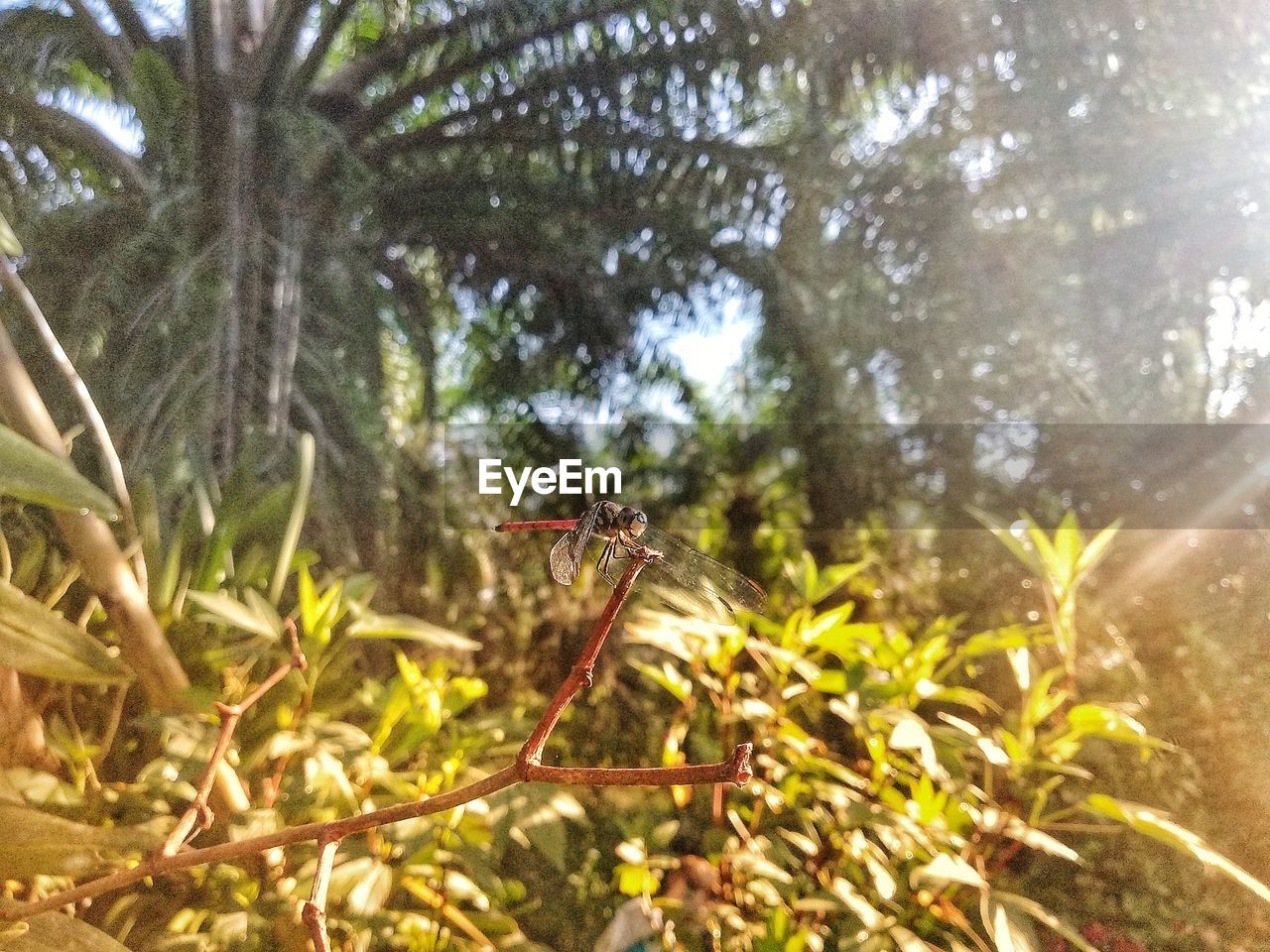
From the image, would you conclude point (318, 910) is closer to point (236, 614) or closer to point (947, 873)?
point (236, 614)

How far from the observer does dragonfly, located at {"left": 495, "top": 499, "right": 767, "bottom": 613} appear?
1.27 feet

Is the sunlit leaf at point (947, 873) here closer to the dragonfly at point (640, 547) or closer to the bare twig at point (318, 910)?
the dragonfly at point (640, 547)

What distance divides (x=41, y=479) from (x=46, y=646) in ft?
0.36

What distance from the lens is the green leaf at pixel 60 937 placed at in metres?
0.43

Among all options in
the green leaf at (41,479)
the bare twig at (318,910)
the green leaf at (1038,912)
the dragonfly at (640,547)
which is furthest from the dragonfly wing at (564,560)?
the green leaf at (1038,912)

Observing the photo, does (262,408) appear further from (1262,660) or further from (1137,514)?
(1262,660)

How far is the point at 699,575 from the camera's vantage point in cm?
42

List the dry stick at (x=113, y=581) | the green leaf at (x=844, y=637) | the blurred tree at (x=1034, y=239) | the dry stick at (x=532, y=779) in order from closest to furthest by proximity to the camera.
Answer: the dry stick at (x=532, y=779)
the dry stick at (x=113, y=581)
the green leaf at (x=844, y=637)
the blurred tree at (x=1034, y=239)

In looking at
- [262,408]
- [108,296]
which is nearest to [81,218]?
[108,296]

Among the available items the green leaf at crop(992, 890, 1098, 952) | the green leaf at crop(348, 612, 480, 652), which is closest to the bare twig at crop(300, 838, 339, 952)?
the green leaf at crop(348, 612, 480, 652)

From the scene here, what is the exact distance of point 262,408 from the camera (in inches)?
27.4

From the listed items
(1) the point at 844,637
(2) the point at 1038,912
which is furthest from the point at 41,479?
(2) the point at 1038,912

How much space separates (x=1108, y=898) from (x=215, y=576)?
0.84 m

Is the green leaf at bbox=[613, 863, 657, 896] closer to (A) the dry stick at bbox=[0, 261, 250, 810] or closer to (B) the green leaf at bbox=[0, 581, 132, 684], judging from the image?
(A) the dry stick at bbox=[0, 261, 250, 810]
